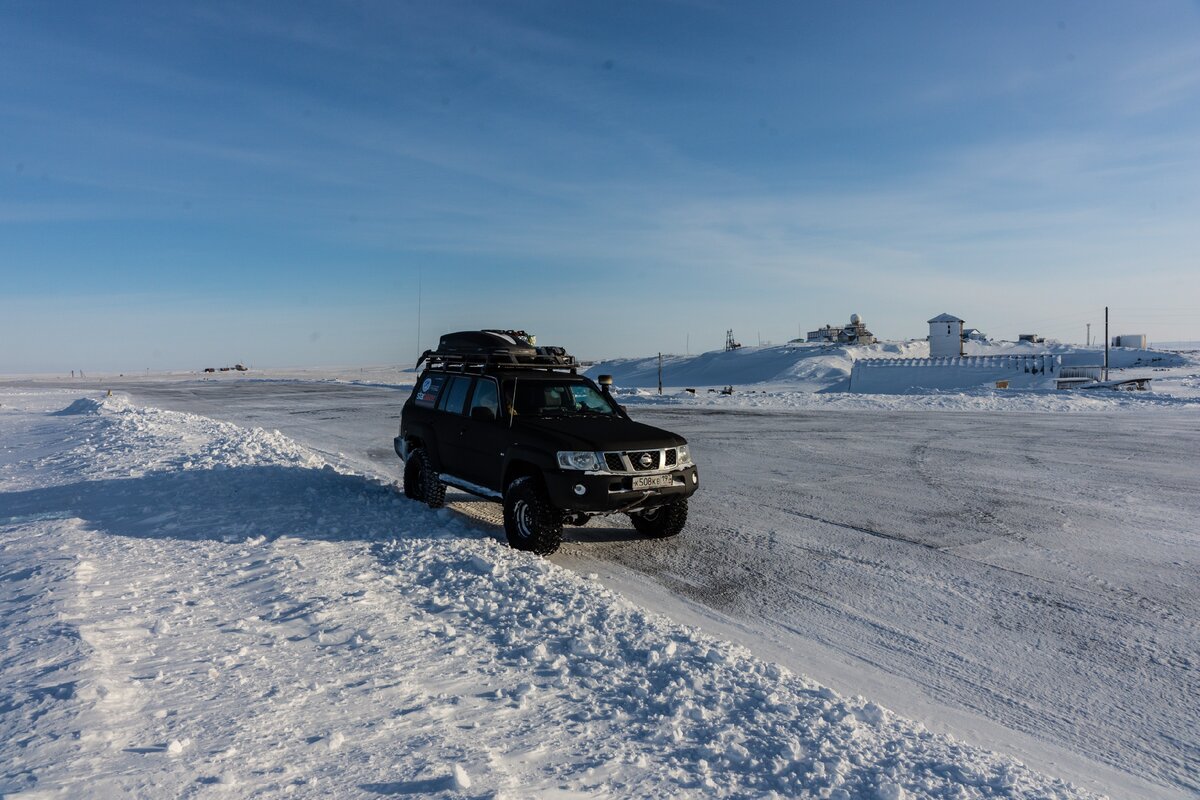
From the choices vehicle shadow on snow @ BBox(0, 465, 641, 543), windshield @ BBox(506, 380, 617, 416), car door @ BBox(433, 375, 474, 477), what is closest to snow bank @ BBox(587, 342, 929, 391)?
vehicle shadow on snow @ BBox(0, 465, 641, 543)

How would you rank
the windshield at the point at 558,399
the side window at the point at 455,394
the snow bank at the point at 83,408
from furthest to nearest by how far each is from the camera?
1. the snow bank at the point at 83,408
2. the side window at the point at 455,394
3. the windshield at the point at 558,399

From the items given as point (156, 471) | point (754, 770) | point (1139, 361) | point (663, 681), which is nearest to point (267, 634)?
point (663, 681)

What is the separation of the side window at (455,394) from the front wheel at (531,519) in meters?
1.95

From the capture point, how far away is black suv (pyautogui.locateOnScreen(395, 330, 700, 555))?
7449 millimetres

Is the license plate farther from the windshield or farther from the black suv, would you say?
the windshield

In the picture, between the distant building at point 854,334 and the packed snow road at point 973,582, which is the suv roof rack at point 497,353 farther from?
the distant building at point 854,334

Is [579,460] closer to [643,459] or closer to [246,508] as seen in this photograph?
[643,459]

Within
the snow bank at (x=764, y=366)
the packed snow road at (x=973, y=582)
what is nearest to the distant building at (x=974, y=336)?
the snow bank at (x=764, y=366)

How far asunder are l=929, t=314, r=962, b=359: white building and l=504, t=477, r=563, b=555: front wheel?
203 feet

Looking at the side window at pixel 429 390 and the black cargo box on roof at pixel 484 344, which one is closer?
the black cargo box on roof at pixel 484 344

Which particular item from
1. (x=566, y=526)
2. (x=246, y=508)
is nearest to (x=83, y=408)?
(x=246, y=508)

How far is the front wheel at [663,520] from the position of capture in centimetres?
852

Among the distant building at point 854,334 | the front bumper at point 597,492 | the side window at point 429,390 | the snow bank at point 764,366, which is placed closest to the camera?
the front bumper at point 597,492

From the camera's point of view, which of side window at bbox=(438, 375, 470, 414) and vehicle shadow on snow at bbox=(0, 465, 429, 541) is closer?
vehicle shadow on snow at bbox=(0, 465, 429, 541)
